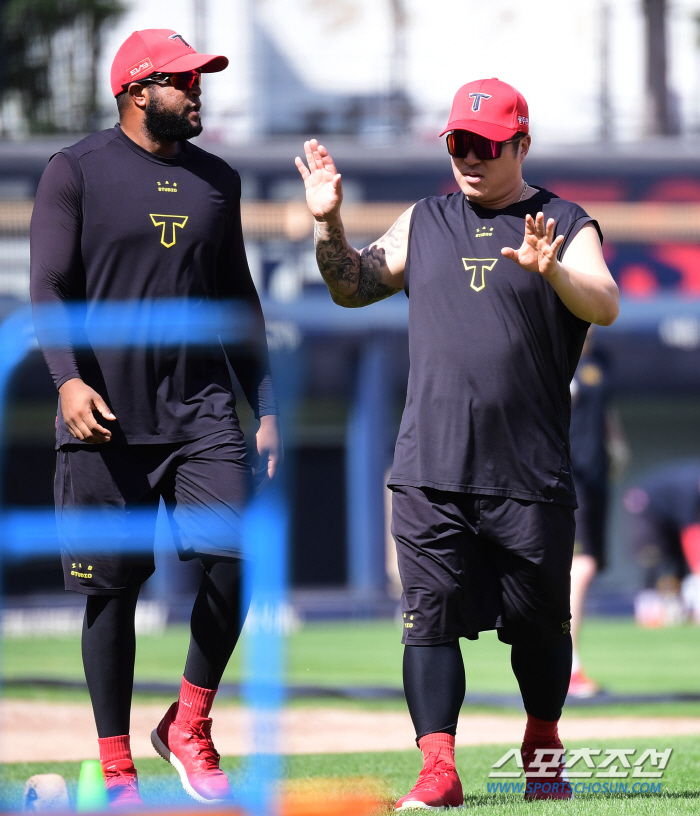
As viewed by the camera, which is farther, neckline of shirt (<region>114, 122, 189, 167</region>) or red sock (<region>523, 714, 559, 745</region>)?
red sock (<region>523, 714, 559, 745</region>)

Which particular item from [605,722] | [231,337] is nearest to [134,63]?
[231,337]

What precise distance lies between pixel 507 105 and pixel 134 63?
1113 millimetres

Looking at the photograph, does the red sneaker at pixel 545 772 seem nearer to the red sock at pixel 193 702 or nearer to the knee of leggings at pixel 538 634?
the knee of leggings at pixel 538 634

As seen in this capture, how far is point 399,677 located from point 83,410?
5.29 m

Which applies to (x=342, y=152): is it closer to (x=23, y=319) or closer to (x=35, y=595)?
(x=35, y=595)

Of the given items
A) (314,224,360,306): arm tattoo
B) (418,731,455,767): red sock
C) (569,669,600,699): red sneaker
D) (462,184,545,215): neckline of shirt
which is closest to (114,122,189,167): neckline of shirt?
(314,224,360,306): arm tattoo

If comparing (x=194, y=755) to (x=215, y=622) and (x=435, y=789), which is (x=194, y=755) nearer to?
(x=215, y=622)

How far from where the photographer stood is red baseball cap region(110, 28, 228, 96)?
380 centimetres

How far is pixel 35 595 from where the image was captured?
50.6 feet

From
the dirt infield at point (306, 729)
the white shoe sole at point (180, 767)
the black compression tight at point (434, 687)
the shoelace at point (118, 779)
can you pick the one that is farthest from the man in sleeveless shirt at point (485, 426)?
the dirt infield at point (306, 729)

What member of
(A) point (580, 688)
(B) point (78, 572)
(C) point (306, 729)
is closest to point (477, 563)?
(B) point (78, 572)

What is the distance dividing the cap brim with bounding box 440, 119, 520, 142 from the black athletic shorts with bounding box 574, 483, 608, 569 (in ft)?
12.0

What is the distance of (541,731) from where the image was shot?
407cm

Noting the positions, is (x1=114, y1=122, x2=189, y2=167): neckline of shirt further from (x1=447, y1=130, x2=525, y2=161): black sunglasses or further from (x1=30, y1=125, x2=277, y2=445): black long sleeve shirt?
(x1=447, y1=130, x2=525, y2=161): black sunglasses
